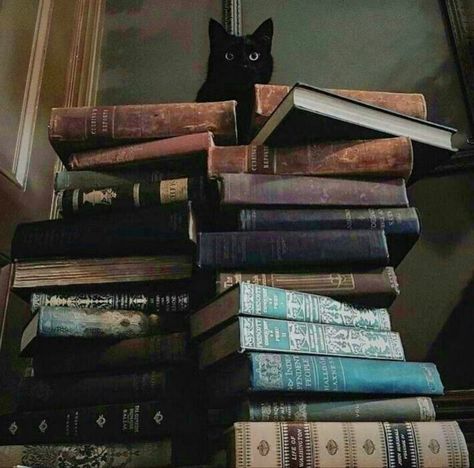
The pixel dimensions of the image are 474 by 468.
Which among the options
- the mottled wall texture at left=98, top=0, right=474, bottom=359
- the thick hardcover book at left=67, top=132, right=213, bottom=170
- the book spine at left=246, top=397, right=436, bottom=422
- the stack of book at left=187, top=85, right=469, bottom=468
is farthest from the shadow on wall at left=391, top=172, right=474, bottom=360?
the thick hardcover book at left=67, top=132, right=213, bottom=170

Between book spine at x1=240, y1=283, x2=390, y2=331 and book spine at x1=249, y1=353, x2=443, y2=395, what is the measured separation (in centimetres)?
4

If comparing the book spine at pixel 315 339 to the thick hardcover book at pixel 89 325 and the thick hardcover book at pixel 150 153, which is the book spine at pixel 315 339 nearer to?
the thick hardcover book at pixel 89 325

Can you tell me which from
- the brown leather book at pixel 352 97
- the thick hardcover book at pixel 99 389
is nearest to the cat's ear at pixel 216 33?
the brown leather book at pixel 352 97

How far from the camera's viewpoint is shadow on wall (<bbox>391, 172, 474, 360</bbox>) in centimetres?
89

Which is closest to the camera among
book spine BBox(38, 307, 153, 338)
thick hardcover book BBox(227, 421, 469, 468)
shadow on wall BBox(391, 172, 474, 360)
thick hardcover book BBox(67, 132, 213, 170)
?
thick hardcover book BBox(227, 421, 469, 468)

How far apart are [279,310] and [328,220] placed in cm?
14

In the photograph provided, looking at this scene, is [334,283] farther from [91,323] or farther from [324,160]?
[91,323]

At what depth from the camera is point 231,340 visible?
0.58 m

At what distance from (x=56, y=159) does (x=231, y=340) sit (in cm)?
61

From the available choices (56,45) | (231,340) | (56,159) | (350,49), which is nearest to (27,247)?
(231,340)

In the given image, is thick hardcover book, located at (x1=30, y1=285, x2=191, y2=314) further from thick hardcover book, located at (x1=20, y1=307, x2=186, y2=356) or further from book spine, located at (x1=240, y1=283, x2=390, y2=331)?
book spine, located at (x1=240, y1=283, x2=390, y2=331)

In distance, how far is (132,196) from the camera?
2.37ft

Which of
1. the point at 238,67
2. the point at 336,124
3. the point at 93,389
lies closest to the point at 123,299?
the point at 93,389

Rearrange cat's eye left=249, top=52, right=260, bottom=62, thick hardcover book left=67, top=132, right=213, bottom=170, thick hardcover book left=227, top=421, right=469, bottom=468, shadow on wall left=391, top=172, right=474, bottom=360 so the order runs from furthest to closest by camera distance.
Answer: cat's eye left=249, top=52, right=260, bottom=62 → shadow on wall left=391, top=172, right=474, bottom=360 → thick hardcover book left=67, top=132, right=213, bottom=170 → thick hardcover book left=227, top=421, right=469, bottom=468
